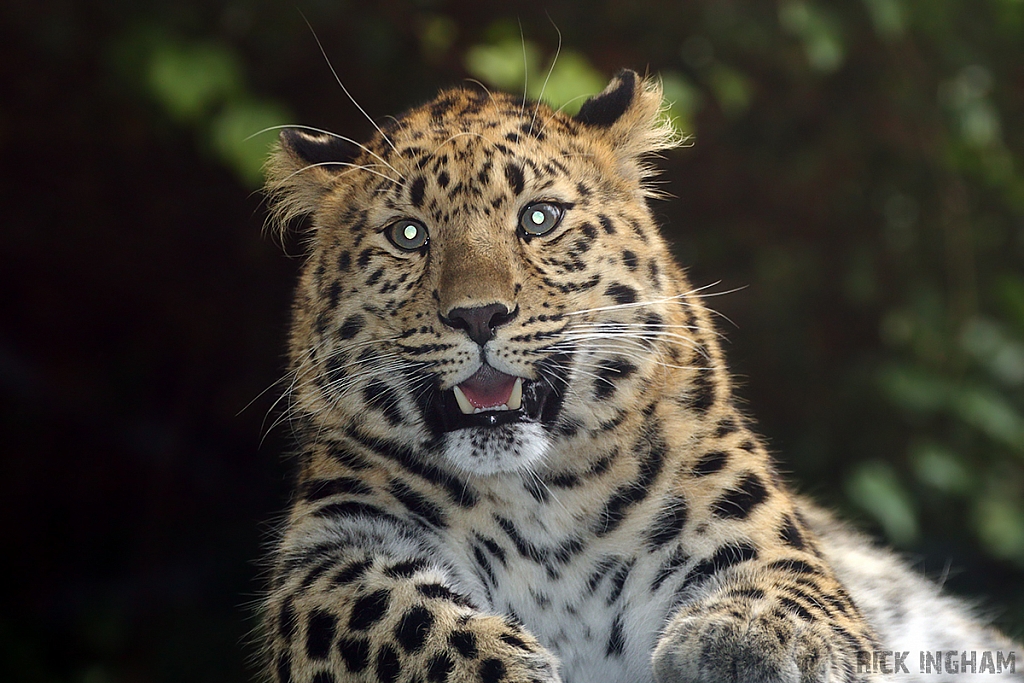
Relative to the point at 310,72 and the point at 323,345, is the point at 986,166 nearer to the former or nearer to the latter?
the point at 310,72

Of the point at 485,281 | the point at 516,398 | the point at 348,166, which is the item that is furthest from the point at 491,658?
the point at 348,166

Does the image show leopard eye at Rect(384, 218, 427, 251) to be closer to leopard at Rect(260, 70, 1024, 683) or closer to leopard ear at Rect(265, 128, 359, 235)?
leopard at Rect(260, 70, 1024, 683)

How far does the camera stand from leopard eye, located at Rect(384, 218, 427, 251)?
3.16 meters

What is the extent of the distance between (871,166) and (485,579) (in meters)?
4.94

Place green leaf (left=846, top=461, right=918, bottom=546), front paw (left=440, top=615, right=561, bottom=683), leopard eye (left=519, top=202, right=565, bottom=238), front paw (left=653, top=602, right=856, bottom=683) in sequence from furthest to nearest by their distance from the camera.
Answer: green leaf (left=846, top=461, right=918, bottom=546) < leopard eye (left=519, top=202, right=565, bottom=238) < front paw (left=653, top=602, right=856, bottom=683) < front paw (left=440, top=615, right=561, bottom=683)

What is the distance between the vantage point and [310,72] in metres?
5.65

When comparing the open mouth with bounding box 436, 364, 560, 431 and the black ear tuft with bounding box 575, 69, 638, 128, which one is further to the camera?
the black ear tuft with bounding box 575, 69, 638, 128

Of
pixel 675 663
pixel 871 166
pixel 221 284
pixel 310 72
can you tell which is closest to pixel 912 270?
pixel 871 166

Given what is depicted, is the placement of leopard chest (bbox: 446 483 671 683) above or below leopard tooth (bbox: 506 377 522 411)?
below

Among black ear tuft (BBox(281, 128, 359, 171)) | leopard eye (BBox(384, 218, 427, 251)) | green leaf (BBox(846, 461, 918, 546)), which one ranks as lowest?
green leaf (BBox(846, 461, 918, 546))

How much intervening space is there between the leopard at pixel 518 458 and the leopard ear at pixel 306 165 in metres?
0.11

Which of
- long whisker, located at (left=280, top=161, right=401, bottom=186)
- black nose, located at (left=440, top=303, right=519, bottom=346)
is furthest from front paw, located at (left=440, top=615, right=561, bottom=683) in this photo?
long whisker, located at (left=280, top=161, right=401, bottom=186)

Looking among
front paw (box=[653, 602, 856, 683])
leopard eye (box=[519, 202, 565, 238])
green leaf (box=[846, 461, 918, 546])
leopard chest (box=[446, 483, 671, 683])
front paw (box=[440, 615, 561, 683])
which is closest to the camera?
front paw (box=[440, 615, 561, 683])

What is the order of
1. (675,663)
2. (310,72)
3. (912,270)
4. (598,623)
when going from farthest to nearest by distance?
(912,270) → (310,72) → (598,623) → (675,663)
